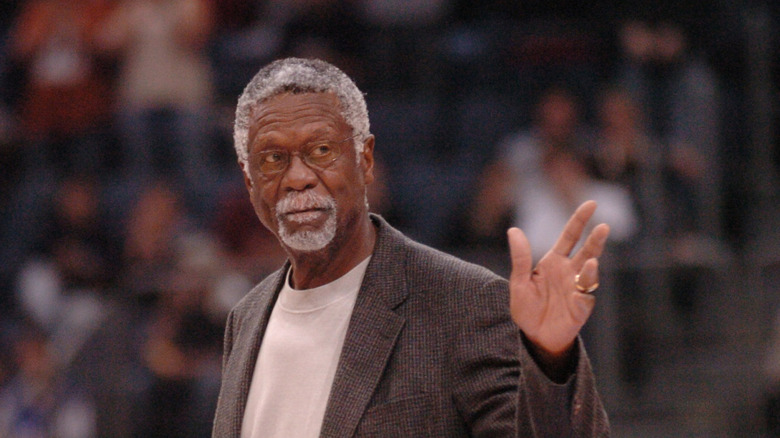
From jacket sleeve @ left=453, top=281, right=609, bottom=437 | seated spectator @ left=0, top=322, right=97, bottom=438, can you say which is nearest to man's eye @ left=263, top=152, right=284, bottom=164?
jacket sleeve @ left=453, top=281, right=609, bottom=437

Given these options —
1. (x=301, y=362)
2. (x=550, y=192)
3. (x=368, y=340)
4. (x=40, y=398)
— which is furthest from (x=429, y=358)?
(x=40, y=398)

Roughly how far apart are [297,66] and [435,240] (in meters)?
3.54

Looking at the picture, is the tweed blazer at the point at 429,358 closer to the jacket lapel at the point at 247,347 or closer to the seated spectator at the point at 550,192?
the jacket lapel at the point at 247,347

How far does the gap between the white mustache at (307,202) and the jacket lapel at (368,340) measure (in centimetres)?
16

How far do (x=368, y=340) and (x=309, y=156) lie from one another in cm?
43

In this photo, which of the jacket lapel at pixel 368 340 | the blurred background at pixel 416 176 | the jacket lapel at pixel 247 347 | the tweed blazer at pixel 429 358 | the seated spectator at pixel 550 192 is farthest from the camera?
the seated spectator at pixel 550 192

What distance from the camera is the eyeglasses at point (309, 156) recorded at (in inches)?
94.8

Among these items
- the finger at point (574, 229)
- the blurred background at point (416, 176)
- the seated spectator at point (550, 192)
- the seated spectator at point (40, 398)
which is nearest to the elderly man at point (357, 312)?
the finger at point (574, 229)

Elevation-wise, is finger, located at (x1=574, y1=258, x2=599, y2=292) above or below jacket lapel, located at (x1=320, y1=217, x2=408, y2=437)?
above

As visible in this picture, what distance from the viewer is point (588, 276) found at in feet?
6.13

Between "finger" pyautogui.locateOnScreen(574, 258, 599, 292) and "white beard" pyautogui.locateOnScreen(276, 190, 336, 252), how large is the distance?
2.18 ft

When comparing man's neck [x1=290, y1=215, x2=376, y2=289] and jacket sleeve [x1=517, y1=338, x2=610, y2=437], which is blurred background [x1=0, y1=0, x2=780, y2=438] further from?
jacket sleeve [x1=517, y1=338, x2=610, y2=437]

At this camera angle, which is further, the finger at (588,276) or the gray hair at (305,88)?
the gray hair at (305,88)

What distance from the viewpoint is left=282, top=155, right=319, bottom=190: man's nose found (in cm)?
239
